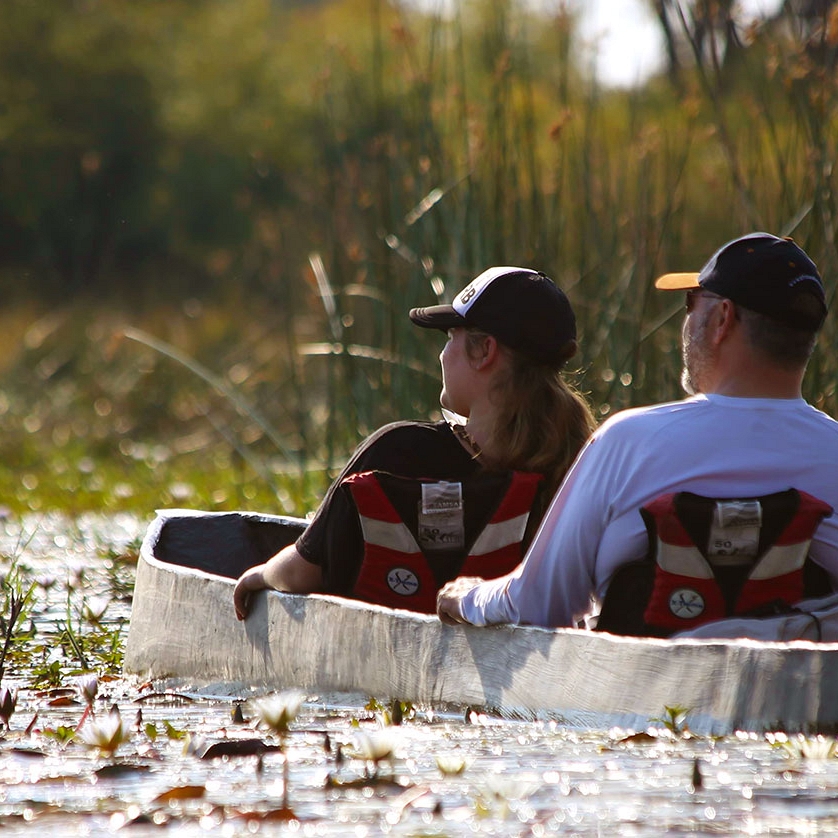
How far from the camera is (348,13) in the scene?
137 ft

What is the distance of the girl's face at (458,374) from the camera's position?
396 centimetres

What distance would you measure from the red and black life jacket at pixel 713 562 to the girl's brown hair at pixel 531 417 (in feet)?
1.56

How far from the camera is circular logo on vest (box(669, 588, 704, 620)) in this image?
137 inches

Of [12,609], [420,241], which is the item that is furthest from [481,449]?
[420,241]

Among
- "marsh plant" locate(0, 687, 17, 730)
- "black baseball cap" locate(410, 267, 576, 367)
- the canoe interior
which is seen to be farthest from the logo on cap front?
the canoe interior

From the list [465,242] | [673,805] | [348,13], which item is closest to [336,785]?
[673,805]

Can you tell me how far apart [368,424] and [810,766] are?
4.06 metres

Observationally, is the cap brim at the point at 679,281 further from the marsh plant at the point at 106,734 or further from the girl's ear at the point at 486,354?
the marsh plant at the point at 106,734

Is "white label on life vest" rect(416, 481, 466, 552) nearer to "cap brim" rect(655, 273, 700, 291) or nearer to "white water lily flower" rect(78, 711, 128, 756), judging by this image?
"cap brim" rect(655, 273, 700, 291)

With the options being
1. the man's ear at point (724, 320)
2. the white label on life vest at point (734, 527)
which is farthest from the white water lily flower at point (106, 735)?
the man's ear at point (724, 320)

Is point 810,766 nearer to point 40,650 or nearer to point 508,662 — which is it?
point 508,662

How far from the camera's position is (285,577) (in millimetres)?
4238

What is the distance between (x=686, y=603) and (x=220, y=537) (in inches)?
94.3

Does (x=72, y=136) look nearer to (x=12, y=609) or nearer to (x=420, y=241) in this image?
(x=420, y=241)
